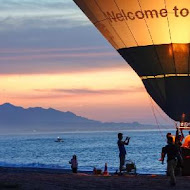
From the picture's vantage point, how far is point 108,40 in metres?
30.2

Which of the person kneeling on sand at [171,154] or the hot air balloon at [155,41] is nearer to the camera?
the person kneeling on sand at [171,154]

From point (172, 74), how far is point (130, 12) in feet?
9.87

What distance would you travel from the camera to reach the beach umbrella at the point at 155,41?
27628 millimetres

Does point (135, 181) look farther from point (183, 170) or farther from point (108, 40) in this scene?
point (108, 40)

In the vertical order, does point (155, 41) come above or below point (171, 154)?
above

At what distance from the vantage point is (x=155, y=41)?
28.5 metres

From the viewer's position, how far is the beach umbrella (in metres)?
27.6

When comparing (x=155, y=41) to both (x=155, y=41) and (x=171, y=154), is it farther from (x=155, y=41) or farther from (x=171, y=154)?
(x=171, y=154)

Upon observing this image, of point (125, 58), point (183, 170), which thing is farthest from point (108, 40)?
point (183, 170)

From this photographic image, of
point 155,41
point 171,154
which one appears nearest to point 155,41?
point 155,41

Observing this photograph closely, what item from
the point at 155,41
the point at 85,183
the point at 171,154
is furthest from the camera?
the point at 155,41

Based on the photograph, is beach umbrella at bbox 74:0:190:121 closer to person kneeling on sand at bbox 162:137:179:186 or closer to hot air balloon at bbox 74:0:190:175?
hot air balloon at bbox 74:0:190:175

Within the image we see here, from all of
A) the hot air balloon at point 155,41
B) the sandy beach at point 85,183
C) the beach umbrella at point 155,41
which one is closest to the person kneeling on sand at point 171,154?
the sandy beach at point 85,183

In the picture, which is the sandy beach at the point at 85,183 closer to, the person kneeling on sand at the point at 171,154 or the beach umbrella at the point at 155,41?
the person kneeling on sand at the point at 171,154
